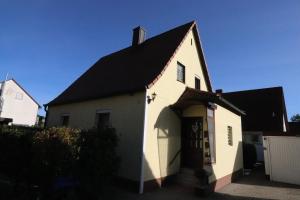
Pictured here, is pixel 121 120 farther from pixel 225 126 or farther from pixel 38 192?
pixel 225 126

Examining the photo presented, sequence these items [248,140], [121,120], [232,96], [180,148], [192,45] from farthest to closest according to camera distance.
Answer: [232,96], [248,140], [192,45], [180,148], [121,120]

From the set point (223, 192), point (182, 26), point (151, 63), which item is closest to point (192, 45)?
point (182, 26)

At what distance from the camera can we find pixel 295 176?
39.6ft

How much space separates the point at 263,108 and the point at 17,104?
34766 mm

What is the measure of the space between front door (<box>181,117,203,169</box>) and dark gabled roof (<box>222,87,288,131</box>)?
13.3 m

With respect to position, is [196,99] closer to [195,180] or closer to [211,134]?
[211,134]

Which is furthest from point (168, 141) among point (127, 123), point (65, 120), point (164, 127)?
point (65, 120)

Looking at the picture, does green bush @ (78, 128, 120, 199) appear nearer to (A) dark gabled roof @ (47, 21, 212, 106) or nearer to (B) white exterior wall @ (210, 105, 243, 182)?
(A) dark gabled roof @ (47, 21, 212, 106)

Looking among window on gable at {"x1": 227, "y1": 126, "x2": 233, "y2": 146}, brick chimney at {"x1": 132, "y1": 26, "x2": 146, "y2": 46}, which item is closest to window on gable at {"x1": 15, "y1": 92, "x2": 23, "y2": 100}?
brick chimney at {"x1": 132, "y1": 26, "x2": 146, "y2": 46}

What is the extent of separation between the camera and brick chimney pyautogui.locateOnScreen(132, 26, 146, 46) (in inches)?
591

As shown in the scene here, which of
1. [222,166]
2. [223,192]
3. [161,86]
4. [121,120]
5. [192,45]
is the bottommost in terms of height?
[223,192]

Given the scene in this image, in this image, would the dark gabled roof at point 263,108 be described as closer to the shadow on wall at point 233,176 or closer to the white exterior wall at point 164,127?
the shadow on wall at point 233,176

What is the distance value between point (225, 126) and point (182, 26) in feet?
21.0

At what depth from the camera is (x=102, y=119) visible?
10922 mm
